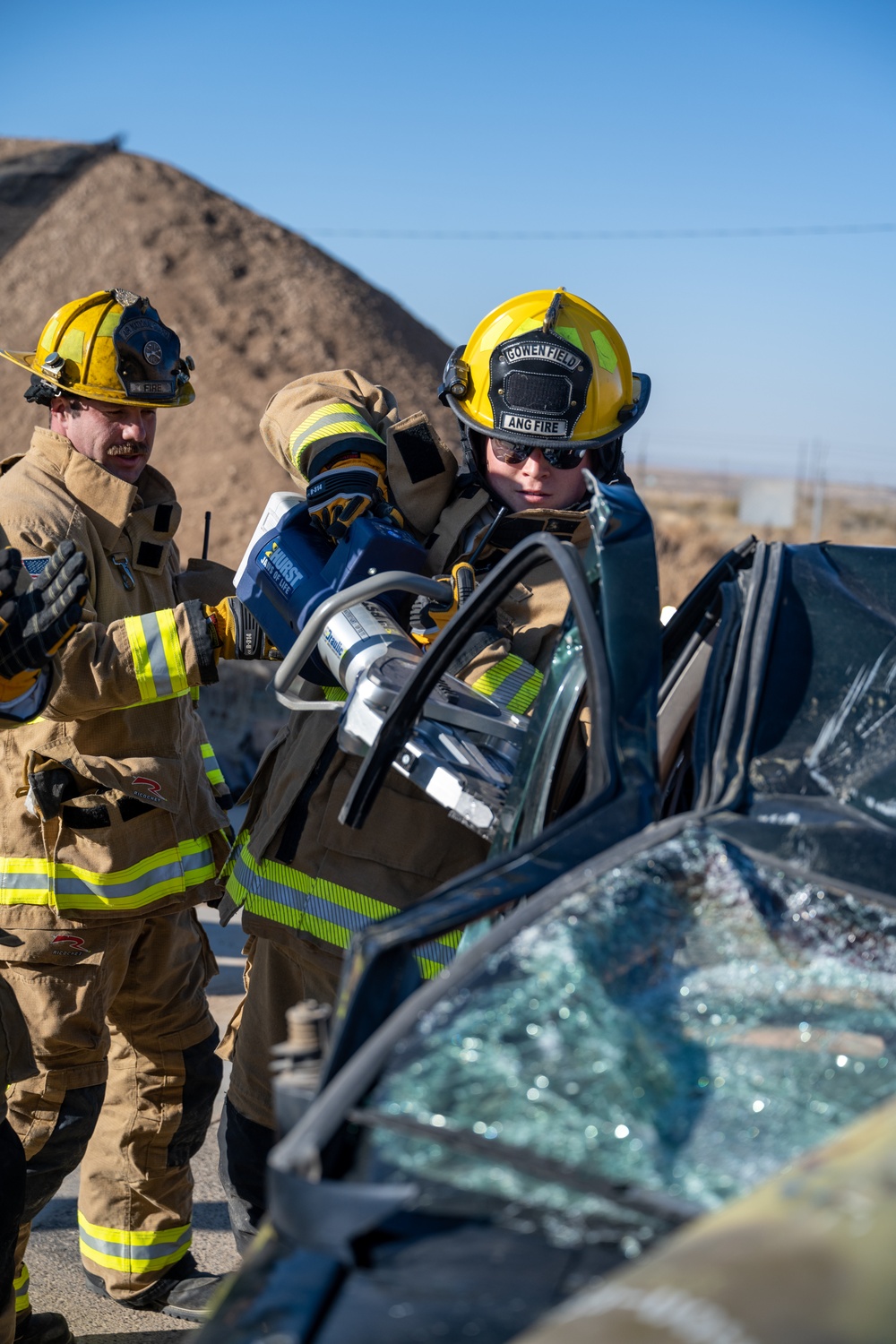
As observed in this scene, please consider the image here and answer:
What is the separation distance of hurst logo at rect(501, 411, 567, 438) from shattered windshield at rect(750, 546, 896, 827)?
0.81 m

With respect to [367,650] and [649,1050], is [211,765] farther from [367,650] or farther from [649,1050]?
[649,1050]

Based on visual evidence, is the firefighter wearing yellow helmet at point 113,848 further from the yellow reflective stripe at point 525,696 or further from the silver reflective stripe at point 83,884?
the yellow reflective stripe at point 525,696

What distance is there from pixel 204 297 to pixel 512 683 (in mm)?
19142

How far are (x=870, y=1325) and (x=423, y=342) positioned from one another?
21519 millimetres

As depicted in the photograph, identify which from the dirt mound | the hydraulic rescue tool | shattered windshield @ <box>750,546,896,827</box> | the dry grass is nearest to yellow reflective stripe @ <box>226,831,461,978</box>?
the hydraulic rescue tool

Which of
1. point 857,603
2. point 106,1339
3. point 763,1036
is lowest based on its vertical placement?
point 106,1339

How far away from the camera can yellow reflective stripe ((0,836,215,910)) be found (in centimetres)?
315

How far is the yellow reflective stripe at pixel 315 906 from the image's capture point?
2598 millimetres

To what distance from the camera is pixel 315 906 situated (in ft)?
8.70

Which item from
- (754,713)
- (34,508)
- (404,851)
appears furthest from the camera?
(34,508)

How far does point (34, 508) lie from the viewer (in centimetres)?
324

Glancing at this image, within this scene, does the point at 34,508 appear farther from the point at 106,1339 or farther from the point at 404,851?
the point at 106,1339

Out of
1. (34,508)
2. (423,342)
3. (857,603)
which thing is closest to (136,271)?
(423,342)

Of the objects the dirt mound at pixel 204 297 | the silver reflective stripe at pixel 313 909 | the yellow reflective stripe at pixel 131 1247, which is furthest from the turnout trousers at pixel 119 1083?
the dirt mound at pixel 204 297
